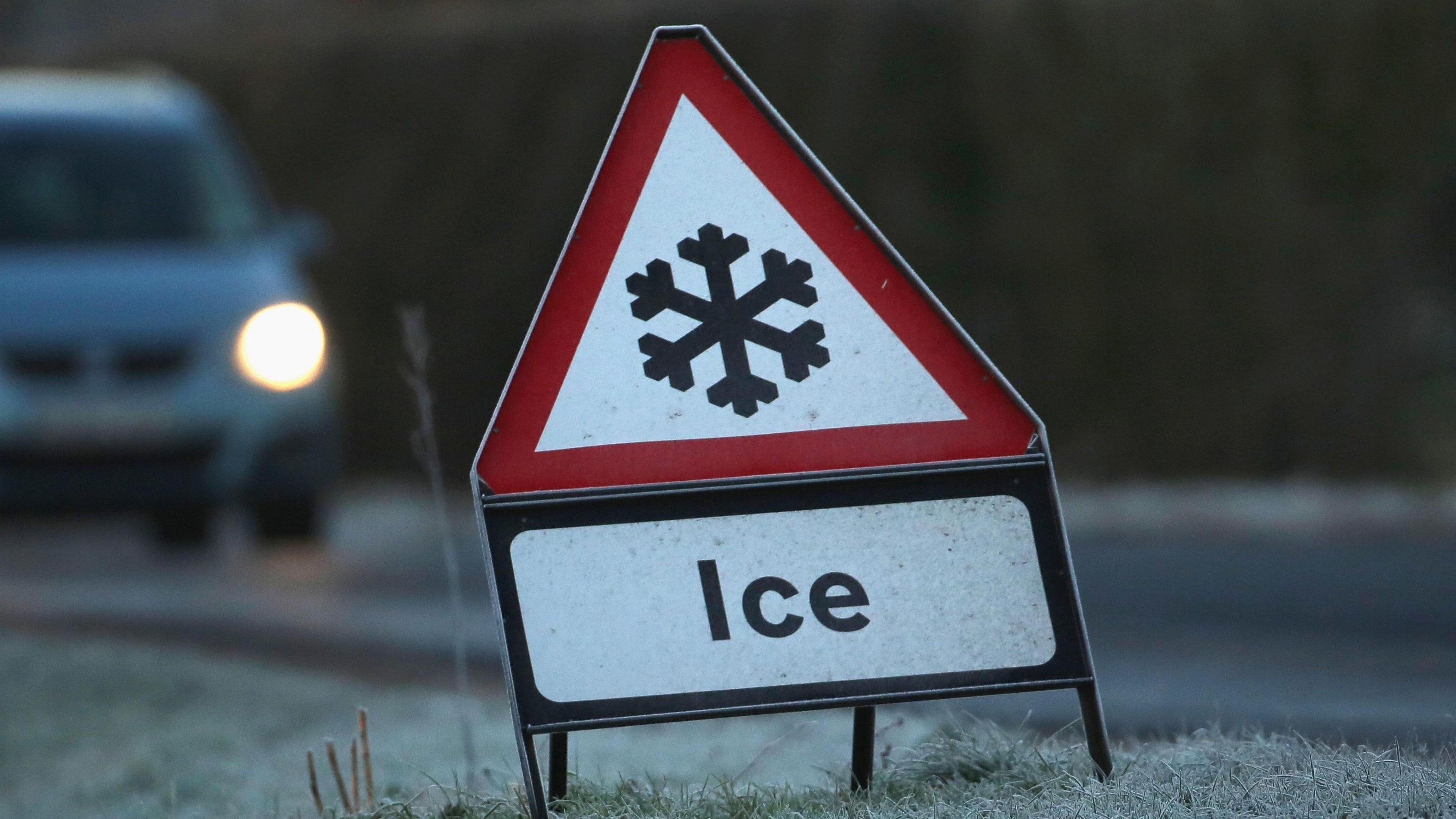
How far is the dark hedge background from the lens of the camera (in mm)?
9305

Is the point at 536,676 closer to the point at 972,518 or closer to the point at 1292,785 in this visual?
the point at 972,518

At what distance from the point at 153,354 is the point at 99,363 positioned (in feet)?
0.76

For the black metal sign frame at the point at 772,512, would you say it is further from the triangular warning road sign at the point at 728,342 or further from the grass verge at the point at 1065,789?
the grass verge at the point at 1065,789

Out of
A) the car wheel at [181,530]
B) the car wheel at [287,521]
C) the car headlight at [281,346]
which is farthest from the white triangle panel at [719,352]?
the car wheel at [181,530]

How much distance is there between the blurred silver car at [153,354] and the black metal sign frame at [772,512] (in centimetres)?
564

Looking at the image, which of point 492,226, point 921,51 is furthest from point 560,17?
point 921,51

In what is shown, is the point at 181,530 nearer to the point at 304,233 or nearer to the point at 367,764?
the point at 304,233

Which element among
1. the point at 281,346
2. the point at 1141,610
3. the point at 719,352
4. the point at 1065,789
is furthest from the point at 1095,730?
the point at 281,346

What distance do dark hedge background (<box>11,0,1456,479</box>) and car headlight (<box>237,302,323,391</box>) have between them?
10.0 feet

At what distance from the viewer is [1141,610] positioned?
21.2 ft

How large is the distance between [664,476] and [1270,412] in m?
7.19

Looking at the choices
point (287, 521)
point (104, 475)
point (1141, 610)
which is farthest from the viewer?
point (287, 521)

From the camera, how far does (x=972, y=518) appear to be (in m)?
2.87

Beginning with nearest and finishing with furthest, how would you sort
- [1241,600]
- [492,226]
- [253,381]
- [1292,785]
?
[1292,785]
[1241,600]
[253,381]
[492,226]
